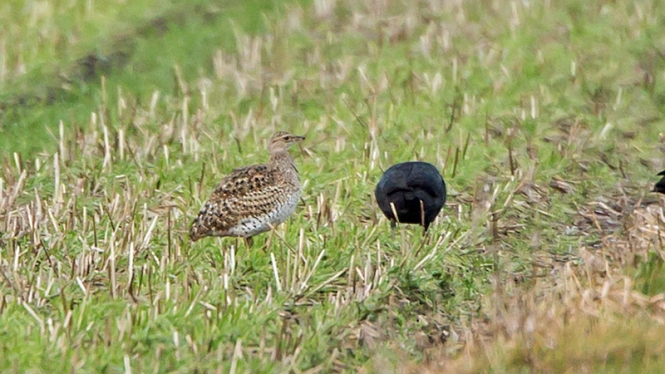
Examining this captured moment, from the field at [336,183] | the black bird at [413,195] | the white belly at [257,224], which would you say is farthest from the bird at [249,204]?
the black bird at [413,195]

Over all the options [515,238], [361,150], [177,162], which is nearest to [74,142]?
[177,162]

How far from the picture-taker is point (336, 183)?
8.80 meters

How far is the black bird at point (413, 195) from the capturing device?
7.60 metres

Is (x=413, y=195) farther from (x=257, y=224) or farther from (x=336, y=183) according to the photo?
(x=336, y=183)

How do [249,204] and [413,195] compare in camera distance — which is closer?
[249,204]

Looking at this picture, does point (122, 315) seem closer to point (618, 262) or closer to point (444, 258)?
point (444, 258)

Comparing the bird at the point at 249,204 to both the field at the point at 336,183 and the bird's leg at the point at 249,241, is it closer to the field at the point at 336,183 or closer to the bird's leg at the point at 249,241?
the bird's leg at the point at 249,241

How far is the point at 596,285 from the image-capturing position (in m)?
6.71

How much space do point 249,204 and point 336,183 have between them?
1.40 metres

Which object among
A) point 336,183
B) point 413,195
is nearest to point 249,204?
point 413,195

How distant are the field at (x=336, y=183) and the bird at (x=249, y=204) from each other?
12 cm

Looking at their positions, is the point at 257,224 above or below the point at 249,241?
above

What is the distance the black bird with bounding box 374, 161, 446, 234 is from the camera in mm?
7602

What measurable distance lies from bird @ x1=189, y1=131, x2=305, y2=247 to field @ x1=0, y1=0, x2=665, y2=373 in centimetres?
12
